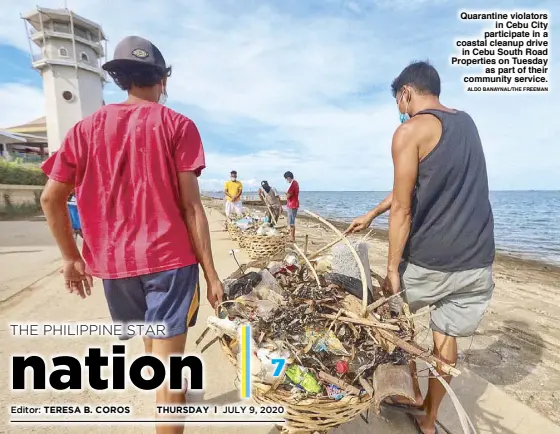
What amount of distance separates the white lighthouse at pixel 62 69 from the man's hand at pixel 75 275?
29.1m

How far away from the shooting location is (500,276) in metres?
7.33

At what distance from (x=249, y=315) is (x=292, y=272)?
0.79m

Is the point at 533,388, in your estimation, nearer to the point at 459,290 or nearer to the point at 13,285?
the point at 459,290

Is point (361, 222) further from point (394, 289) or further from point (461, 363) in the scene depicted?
point (461, 363)

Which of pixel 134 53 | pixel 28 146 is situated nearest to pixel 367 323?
pixel 134 53

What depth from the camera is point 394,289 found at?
6.90 feet

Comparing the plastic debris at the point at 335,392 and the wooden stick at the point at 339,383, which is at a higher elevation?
the wooden stick at the point at 339,383

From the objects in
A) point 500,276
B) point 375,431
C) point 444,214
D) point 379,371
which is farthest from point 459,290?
point 500,276

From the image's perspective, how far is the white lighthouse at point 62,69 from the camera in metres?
25.6

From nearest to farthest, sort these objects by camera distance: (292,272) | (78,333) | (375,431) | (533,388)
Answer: (375,431), (292,272), (533,388), (78,333)

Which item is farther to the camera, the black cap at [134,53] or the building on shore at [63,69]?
the building on shore at [63,69]

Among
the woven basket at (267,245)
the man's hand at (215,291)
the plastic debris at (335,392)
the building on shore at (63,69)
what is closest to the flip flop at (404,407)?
the plastic debris at (335,392)

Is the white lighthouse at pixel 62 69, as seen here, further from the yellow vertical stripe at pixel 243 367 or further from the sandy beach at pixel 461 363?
the yellow vertical stripe at pixel 243 367

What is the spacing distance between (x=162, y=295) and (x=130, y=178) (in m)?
0.65
